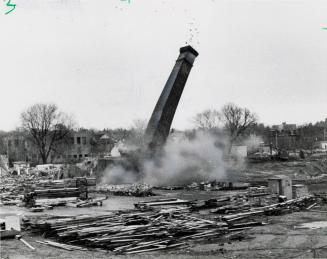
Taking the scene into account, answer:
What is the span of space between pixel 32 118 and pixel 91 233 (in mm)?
44718

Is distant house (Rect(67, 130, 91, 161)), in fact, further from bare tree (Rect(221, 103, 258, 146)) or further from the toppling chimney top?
the toppling chimney top

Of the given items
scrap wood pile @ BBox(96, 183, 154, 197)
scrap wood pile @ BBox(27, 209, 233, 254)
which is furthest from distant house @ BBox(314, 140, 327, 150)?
scrap wood pile @ BBox(27, 209, 233, 254)

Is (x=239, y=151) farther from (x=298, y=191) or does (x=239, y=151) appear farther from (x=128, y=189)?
(x=298, y=191)

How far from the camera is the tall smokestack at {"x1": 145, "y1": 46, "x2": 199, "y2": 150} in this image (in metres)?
25.3

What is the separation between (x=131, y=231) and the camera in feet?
33.3

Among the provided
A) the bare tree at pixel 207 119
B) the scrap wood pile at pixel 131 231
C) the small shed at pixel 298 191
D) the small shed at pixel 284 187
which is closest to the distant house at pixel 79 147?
the bare tree at pixel 207 119

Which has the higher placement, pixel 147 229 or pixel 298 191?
pixel 298 191

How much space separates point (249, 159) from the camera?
5062cm

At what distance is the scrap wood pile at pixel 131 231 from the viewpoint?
30.8ft

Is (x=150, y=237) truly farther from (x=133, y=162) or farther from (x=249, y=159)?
(x=249, y=159)

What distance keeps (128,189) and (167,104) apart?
660 cm

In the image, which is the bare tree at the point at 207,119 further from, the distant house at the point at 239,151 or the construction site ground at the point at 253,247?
the construction site ground at the point at 253,247

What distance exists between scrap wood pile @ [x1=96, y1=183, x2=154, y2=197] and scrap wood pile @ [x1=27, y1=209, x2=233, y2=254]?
8.69m

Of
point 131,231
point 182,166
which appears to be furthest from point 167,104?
point 131,231
